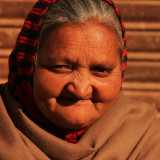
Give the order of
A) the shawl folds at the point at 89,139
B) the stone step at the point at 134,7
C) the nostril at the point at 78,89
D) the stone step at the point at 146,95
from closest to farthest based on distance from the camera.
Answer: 1. the nostril at the point at 78,89
2. the shawl folds at the point at 89,139
3. the stone step at the point at 134,7
4. the stone step at the point at 146,95

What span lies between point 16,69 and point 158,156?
1071mm

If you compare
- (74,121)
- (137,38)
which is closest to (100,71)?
(74,121)

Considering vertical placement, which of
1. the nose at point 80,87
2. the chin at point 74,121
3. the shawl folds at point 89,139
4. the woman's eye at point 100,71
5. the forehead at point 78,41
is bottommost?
the shawl folds at point 89,139

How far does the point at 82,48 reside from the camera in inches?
64.2

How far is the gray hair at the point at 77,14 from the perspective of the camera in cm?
166

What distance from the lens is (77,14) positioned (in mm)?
1654

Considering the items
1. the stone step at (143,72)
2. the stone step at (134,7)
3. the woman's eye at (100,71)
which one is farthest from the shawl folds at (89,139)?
the stone step at (134,7)

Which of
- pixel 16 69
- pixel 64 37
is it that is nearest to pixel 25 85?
pixel 16 69

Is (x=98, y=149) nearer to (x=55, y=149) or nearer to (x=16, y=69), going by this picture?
(x=55, y=149)

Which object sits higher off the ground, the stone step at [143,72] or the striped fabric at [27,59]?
the striped fabric at [27,59]

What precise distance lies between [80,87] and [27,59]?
0.41 meters

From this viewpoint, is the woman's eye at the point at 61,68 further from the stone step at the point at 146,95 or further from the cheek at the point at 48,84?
the stone step at the point at 146,95

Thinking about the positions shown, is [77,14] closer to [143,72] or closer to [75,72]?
[75,72]

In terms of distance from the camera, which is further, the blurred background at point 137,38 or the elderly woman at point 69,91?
the blurred background at point 137,38
